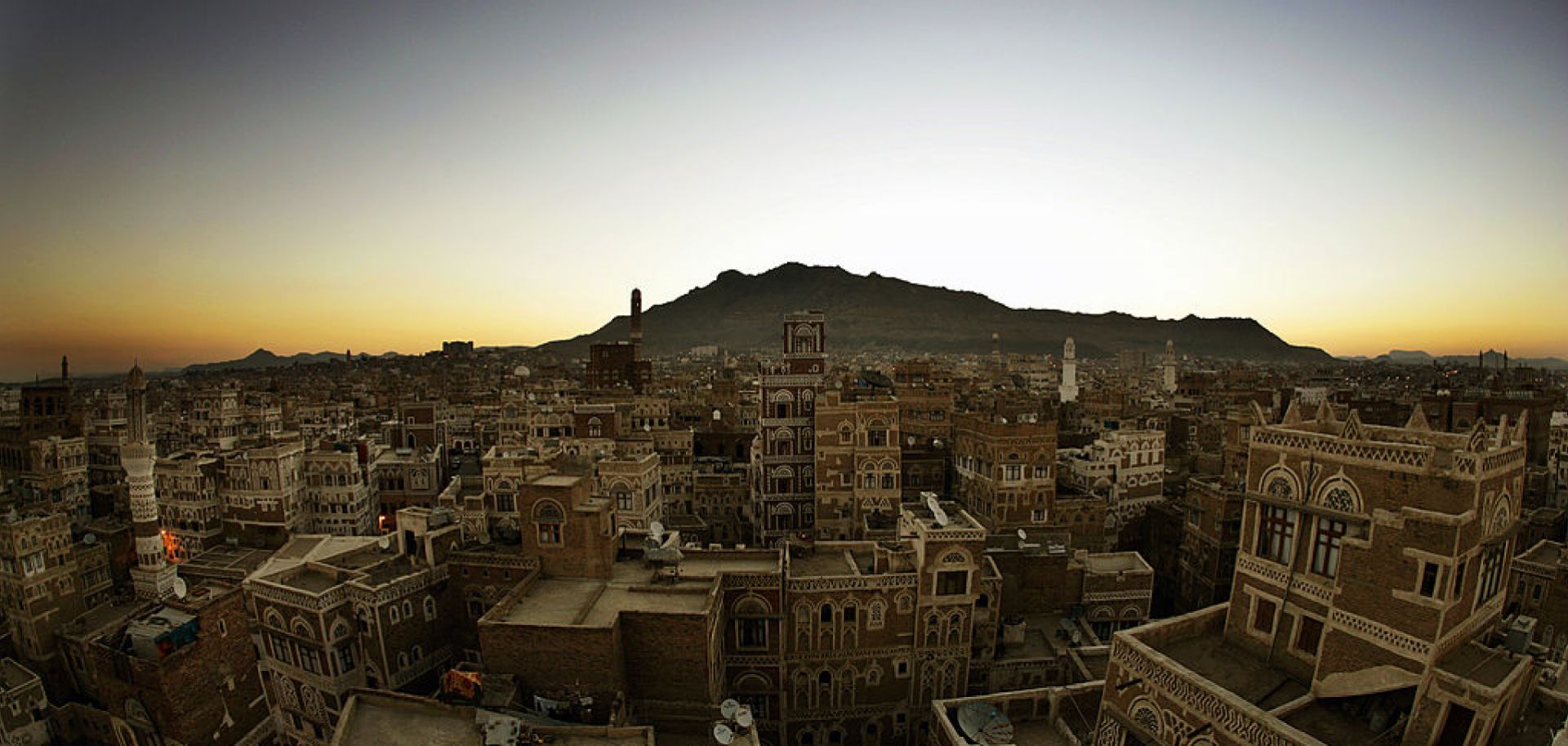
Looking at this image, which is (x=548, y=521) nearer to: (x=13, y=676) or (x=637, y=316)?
(x=13, y=676)

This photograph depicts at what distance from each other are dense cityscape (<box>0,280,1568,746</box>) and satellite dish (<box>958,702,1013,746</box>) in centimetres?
12

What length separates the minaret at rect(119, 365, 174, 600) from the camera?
1645 inches

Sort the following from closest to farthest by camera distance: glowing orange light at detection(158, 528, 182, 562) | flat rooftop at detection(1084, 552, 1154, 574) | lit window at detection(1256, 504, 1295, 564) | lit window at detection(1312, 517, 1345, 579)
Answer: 1. lit window at detection(1312, 517, 1345, 579)
2. lit window at detection(1256, 504, 1295, 564)
3. flat rooftop at detection(1084, 552, 1154, 574)
4. glowing orange light at detection(158, 528, 182, 562)

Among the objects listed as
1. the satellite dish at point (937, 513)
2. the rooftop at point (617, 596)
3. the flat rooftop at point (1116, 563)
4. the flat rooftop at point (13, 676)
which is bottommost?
the flat rooftop at point (13, 676)

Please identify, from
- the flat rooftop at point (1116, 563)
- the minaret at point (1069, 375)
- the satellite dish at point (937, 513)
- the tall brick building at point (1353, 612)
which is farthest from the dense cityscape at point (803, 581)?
the minaret at point (1069, 375)

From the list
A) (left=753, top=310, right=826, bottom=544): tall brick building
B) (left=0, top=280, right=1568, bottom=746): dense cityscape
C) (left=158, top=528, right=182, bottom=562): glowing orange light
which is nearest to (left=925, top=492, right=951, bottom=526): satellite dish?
(left=0, top=280, right=1568, bottom=746): dense cityscape

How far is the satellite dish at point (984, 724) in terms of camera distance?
73.0ft

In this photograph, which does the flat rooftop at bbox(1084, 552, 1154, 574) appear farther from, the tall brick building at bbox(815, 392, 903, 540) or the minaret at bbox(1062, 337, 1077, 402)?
the minaret at bbox(1062, 337, 1077, 402)

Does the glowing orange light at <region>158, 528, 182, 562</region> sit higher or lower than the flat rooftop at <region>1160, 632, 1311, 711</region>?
lower

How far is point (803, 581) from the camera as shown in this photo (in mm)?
29172

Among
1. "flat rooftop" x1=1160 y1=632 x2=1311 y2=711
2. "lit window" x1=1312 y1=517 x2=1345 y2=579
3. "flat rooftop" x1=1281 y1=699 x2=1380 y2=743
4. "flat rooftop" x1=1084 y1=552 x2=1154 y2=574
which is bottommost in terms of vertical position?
"flat rooftop" x1=1084 y1=552 x2=1154 y2=574

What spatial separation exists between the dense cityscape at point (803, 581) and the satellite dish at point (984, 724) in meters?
0.12

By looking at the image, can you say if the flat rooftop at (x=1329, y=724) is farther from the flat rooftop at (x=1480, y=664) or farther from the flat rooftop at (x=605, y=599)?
the flat rooftop at (x=605, y=599)

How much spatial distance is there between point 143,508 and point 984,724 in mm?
53198
